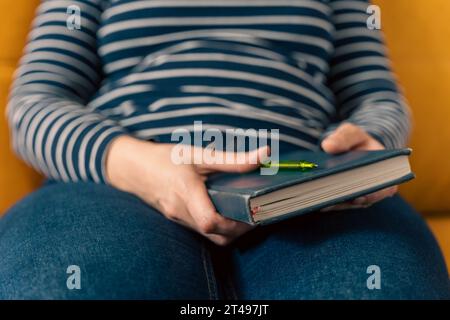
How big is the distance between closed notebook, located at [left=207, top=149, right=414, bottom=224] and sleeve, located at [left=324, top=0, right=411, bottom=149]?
0.28 meters

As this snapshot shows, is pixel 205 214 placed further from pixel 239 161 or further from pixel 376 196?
pixel 376 196

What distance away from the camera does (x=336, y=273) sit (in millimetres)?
466

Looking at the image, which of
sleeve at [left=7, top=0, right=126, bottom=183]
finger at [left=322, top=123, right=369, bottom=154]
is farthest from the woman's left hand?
sleeve at [left=7, top=0, right=126, bottom=183]

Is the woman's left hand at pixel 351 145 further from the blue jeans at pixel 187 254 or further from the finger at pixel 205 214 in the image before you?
the finger at pixel 205 214

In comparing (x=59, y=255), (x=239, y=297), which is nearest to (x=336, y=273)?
(x=239, y=297)

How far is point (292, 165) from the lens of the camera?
1.60ft

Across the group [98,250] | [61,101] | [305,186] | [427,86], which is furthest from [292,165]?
[427,86]

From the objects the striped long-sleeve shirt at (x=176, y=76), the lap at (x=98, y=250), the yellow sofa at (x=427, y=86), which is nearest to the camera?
the lap at (x=98, y=250)

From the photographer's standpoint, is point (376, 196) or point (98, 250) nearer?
point (98, 250)

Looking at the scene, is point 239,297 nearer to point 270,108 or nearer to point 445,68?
point 270,108

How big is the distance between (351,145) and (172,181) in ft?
0.61

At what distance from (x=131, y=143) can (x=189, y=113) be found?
0.30 feet

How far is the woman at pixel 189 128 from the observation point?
1.53 feet

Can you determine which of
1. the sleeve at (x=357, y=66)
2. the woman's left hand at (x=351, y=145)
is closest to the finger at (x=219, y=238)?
the woman's left hand at (x=351, y=145)
